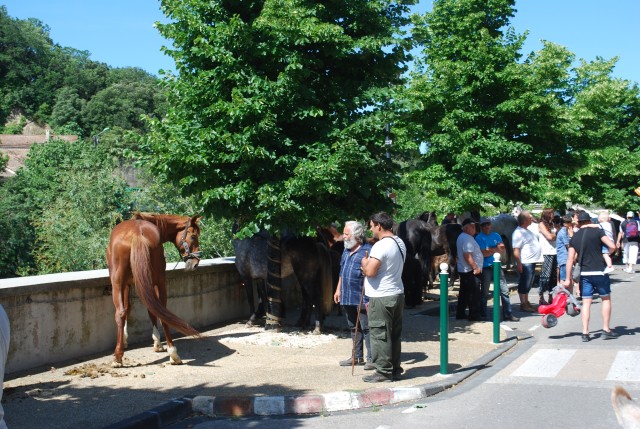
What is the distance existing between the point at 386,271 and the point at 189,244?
359 centimetres

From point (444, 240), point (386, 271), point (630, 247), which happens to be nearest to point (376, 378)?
point (386, 271)

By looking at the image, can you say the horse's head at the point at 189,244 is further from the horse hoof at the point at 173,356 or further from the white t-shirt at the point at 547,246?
the white t-shirt at the point at 547,246

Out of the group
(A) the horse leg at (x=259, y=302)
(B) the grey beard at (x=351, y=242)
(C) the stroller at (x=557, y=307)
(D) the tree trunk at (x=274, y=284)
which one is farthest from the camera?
(A) the horse leg at (x=259, y=302)

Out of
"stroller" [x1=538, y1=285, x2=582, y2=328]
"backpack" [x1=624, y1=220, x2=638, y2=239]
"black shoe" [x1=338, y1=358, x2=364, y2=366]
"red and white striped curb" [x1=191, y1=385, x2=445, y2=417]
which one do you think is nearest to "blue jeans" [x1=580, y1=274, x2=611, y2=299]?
"stroller" [x1=538, y1=285, x2=582, y2=328]

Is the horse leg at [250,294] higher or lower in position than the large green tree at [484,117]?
lower

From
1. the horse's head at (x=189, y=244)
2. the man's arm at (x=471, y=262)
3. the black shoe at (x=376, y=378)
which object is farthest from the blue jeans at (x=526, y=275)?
the horse's head at (x=189, y=244)

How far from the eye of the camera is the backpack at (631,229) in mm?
24344

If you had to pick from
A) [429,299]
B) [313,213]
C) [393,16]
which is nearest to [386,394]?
[313,213]

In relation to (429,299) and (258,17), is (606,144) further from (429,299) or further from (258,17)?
(258,17)

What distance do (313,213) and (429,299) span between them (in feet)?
22.8

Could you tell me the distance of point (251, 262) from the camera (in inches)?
496

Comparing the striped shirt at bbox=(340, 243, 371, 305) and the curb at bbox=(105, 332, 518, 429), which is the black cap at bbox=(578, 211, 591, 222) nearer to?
the striped shirt at bbox=(340, 243, 371, 305)

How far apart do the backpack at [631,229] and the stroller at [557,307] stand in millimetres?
14097

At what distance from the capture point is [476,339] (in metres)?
11.5
